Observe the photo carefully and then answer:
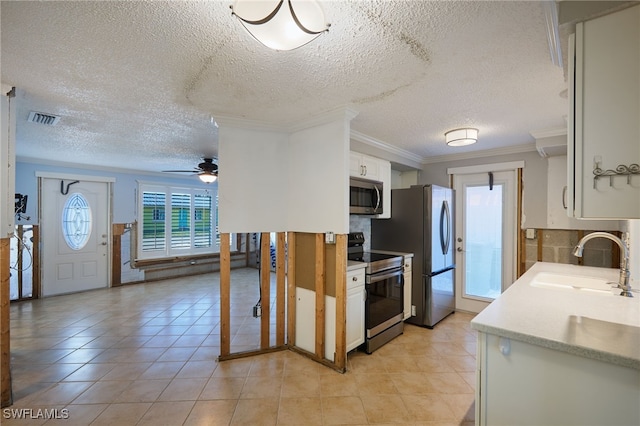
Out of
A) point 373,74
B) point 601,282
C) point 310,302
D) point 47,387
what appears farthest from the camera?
point 310,302

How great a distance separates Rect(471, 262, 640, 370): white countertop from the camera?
1.08 metres

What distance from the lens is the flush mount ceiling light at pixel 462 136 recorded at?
2.95m

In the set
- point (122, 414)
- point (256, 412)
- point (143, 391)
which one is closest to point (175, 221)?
point (143, 391)

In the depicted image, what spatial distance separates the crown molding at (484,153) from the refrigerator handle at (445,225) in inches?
30.4

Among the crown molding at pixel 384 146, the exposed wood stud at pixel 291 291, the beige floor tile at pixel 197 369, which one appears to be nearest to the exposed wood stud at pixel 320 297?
the exposed wood stud at pixel 291 291

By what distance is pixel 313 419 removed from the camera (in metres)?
1.94

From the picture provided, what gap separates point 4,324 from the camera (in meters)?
2.03

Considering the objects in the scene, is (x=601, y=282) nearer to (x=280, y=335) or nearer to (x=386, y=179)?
(x=386, y=179)

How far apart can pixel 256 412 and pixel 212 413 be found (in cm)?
31

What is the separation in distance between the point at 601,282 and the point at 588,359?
142cm

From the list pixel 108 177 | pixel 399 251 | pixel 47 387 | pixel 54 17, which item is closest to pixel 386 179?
pixel 399 251

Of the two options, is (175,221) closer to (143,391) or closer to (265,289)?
(265,289)

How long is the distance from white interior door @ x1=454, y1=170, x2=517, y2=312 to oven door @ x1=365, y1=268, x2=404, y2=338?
4.54 ft

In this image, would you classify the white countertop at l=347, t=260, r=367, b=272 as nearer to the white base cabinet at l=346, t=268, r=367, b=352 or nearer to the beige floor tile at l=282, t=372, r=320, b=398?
the white base cabinet at l=346, t=268, r=367, b=352
